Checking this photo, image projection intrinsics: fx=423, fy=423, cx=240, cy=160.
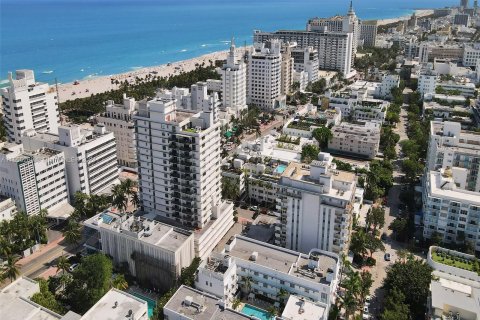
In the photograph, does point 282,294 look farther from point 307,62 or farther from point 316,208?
point 307,62

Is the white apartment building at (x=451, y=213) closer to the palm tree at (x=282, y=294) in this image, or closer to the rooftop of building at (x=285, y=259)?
the rooftop of building at (x=285, y=259)

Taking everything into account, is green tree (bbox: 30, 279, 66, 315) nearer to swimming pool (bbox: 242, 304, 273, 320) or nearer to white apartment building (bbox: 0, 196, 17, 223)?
white apartment building (bbox: 0, 196, 17, 223)

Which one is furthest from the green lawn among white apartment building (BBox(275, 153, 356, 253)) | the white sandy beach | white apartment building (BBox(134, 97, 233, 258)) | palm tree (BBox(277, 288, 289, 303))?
the white sandy beach

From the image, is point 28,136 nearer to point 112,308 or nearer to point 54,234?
point 54,234

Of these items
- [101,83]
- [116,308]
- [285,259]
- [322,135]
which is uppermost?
[101,83]

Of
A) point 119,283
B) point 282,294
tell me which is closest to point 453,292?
point 282,294

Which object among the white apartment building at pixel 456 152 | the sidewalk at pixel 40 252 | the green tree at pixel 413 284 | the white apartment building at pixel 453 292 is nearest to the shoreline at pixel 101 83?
the sidewalk at pixel 40 252

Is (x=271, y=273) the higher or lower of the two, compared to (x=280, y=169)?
lower

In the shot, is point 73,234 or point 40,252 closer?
point 73,234
